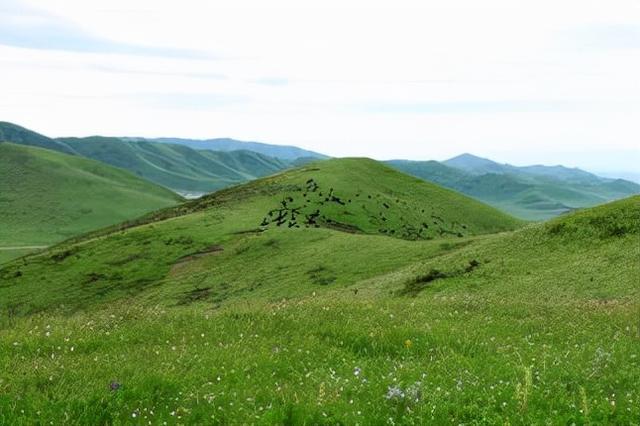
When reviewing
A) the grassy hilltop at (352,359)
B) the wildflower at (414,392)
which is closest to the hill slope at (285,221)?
the grassy hilltop at (352,359)

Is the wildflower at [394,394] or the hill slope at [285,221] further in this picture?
the hill slope at [285,221]

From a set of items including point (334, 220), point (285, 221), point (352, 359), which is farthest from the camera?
point (334, 220)

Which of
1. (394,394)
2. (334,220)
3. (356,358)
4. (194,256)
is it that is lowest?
(194,256)

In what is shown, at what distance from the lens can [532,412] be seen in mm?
10508

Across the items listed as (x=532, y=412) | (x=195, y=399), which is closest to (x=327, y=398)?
(x=195, y=399)

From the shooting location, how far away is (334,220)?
94.1m

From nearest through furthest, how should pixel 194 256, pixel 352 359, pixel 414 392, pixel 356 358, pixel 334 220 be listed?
pixel 414 392, pixel 352 359, pixel 356 358, pixel 194 256, pixel 334 220

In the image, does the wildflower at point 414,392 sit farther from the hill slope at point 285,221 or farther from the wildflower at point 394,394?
the hill slope at point 285,221

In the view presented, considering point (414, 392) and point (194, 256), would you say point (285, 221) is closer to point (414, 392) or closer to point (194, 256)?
point (194, 256)

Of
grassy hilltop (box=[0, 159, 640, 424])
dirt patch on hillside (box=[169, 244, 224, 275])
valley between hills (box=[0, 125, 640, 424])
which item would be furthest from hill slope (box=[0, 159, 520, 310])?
grassy hilltop (box=[0, 159, 640, 424])

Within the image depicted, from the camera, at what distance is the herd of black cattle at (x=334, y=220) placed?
9194 centimetres

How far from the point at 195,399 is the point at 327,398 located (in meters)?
2.60

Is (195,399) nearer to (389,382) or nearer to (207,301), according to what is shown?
(389,382)

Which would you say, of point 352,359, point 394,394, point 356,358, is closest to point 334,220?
point 356,358
